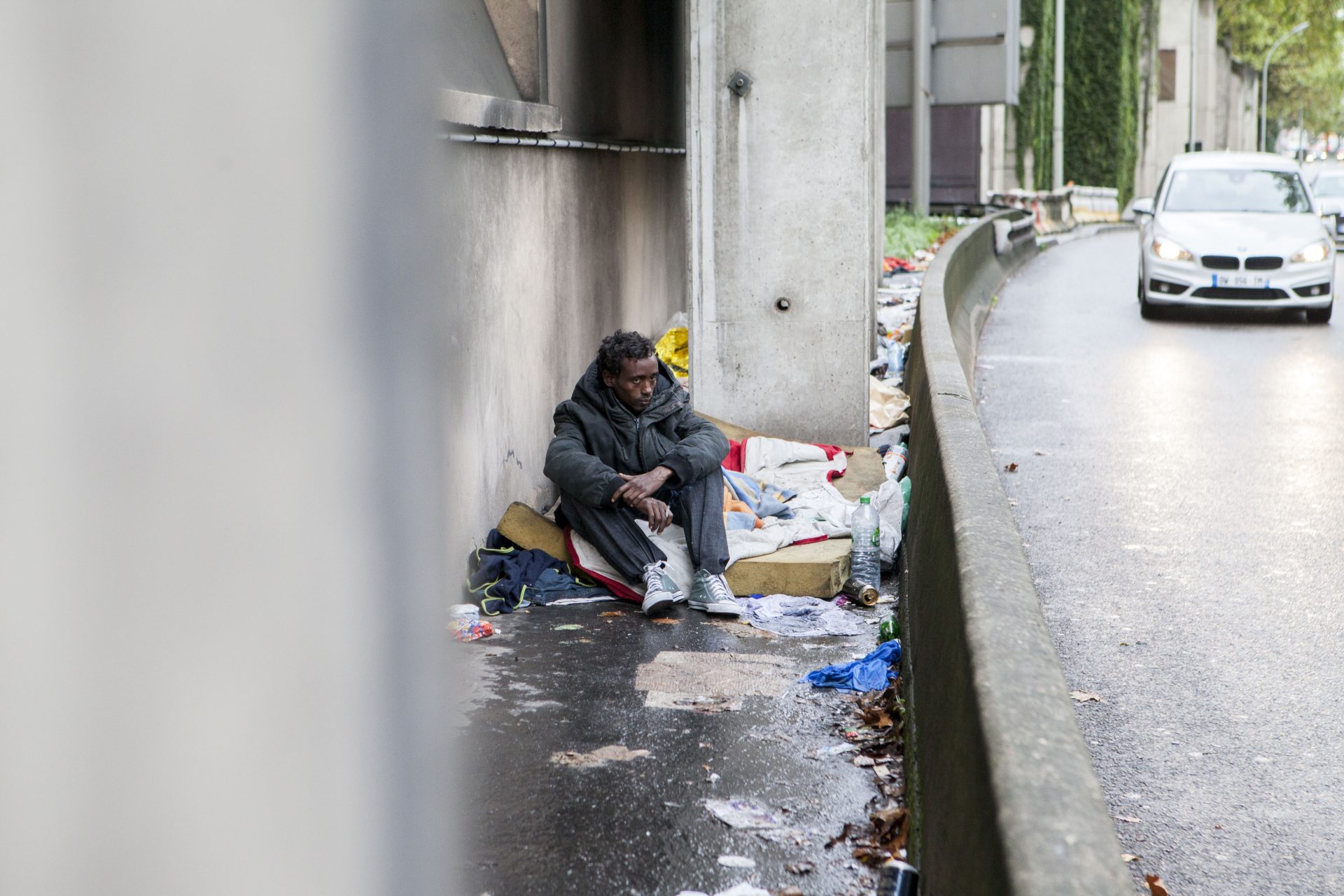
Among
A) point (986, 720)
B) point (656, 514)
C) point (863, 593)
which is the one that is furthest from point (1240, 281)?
point (986, 720)

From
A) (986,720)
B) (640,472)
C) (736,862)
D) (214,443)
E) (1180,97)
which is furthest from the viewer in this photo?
(1180,97)

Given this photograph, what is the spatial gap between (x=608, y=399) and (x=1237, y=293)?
11.1 meters

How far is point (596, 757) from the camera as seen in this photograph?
14.5 ft

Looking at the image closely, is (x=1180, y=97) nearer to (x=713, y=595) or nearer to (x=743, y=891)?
(x=713, y=595)

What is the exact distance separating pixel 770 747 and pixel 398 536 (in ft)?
11.8

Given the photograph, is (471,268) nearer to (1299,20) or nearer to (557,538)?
(557,538)

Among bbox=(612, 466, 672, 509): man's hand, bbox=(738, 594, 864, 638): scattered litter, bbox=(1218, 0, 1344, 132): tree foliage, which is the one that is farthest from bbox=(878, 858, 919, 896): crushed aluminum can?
bbox=(1218, 0, 1344, 132): tree foliage

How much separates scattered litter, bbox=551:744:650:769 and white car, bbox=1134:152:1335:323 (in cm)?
1278

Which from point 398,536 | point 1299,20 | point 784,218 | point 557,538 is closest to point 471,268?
point 557,538

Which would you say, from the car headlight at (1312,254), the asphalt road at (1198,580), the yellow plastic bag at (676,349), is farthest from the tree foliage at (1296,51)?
the yellow plastic bag at (676,349)

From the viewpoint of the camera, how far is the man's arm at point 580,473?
6203mm

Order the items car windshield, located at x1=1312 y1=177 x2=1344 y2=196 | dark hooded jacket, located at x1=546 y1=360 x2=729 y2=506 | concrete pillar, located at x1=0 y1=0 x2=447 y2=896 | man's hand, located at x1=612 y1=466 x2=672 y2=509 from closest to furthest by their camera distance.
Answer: concrete pillar, located at x1=0 y1=0 x2=447 y2=896
man's hand, located at x1=612 y1=466 x2=672 y2=509
dark hooded jacket, located at x1=546 y1=360 x2=729 y2=506
car windshield, located at x1=1312 y1=177 x2=1344 y2=196

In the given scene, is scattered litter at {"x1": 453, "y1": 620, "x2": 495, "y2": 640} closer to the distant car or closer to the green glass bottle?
the green glass bottle

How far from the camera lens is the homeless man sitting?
6.17 meters
